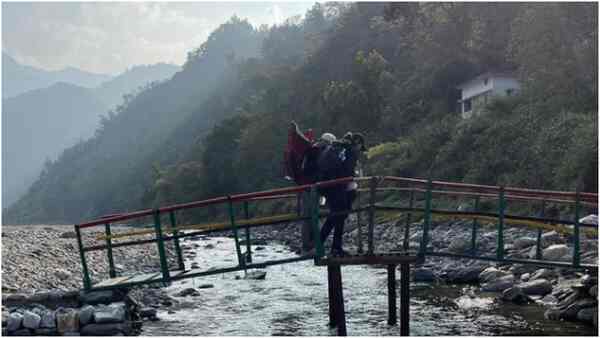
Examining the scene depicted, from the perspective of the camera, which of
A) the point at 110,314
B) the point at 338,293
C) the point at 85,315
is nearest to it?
the point at 85,315

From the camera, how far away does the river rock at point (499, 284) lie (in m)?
16.6

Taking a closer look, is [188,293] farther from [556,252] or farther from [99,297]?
[556,252]

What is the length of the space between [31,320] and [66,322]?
0.57 metres

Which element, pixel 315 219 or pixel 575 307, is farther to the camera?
pixel 575 307

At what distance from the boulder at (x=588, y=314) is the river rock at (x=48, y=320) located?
31.3 ft

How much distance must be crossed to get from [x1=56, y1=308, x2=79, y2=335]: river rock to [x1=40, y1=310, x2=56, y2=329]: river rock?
8 cm

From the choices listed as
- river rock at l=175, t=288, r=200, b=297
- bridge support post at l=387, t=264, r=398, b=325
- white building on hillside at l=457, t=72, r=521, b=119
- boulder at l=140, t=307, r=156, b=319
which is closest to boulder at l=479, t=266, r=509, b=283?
bridge support post at l=387, t=264, r=398, b=325

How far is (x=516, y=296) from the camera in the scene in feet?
50.1

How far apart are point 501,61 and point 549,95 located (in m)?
16.6

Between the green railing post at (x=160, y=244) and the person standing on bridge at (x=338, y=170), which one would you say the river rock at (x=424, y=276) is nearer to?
the person standing on bridge at (x=338, y=170)

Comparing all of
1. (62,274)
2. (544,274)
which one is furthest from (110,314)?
(544,274)

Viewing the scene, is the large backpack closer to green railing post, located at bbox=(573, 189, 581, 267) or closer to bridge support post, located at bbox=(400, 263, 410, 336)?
bridge support post, located at bbox=(400, 263, 410, 336)

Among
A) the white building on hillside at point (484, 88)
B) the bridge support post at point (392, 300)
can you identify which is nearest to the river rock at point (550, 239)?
the bridge support post at point (392, 300)

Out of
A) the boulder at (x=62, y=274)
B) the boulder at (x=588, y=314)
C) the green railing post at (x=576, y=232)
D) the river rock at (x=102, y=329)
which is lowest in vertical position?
the boulder at (x=588, y=314)
